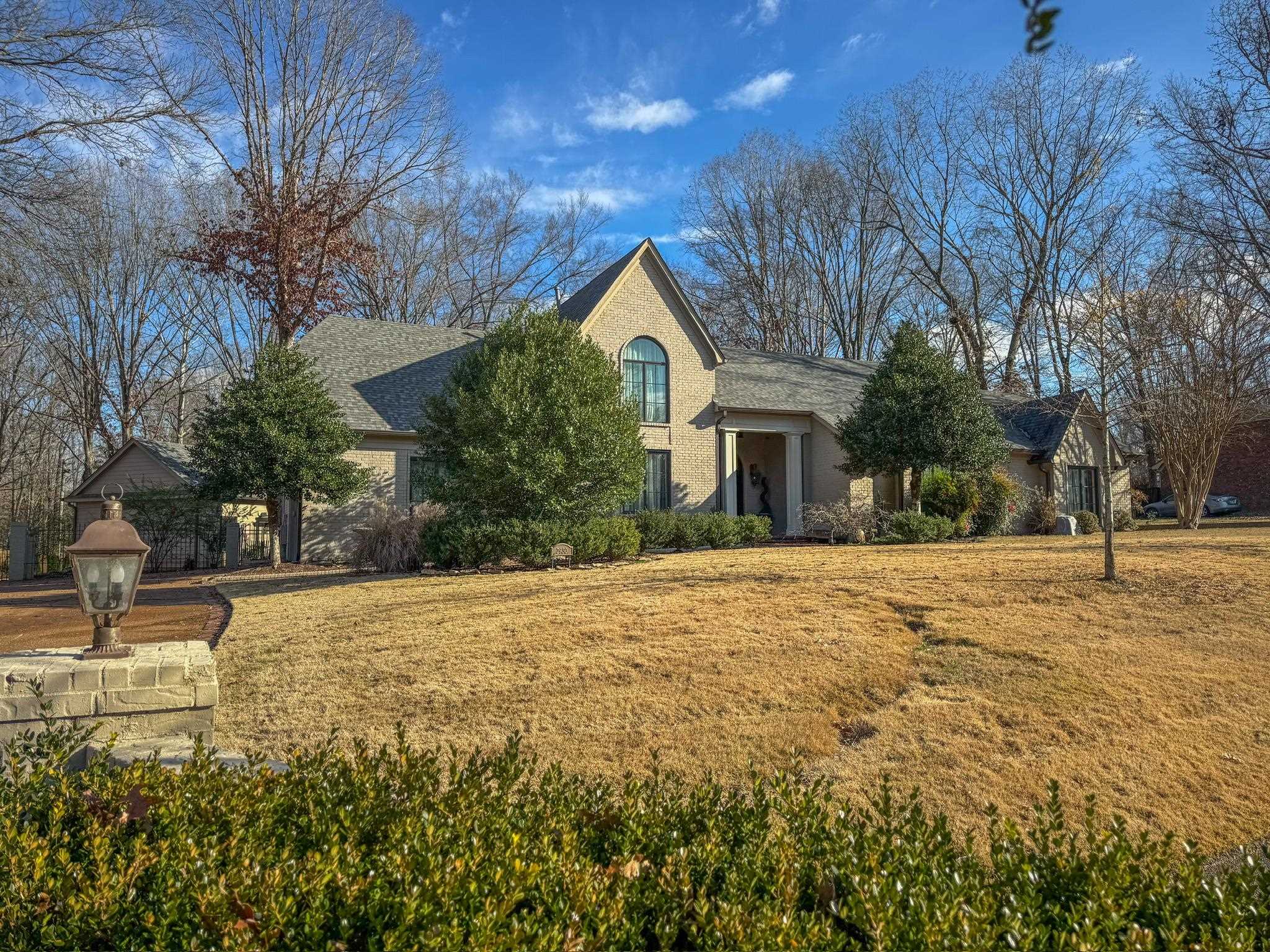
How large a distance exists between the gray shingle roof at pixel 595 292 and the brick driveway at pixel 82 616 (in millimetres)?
10863

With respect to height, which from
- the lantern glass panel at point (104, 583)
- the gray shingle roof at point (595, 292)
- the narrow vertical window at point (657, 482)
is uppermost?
the gray shingle roof at point (595, 292)

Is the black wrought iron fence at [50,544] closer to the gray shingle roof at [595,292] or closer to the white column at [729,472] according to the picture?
the gray shingle roof at [595,292]

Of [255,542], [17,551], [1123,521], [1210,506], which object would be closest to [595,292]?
[255,542]

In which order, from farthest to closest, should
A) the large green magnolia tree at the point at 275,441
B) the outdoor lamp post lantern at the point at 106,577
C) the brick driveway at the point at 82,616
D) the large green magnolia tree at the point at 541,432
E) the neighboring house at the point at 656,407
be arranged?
the neighboring house at the point at 656,407, the large green magnolia tree at the point at 275,441, the large green magnolia tree at the point at 541,432, the brick driveway at the point at 82,616, the outdoor lamp post lantern at the point at 106,577

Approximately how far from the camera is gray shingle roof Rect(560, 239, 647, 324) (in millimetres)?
19938

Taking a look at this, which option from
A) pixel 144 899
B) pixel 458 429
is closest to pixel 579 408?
pixel 458 429

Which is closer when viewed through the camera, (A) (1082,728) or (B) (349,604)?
(A) (1082,728)

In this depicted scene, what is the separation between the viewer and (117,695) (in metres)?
4.20

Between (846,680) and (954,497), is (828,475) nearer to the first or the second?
(954,497)

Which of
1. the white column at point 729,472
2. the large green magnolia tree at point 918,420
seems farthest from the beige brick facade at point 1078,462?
the white column at point 729,472

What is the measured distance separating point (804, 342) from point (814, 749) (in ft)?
123

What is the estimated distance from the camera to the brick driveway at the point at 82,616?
8.72m

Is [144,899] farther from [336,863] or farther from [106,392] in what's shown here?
[106,392]

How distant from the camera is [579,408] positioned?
13.8 m
